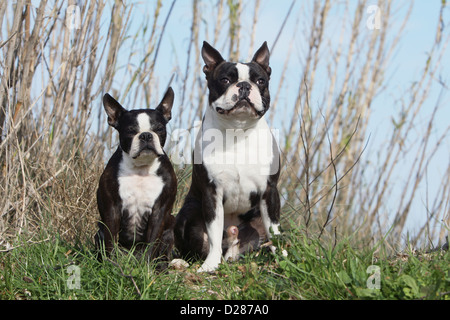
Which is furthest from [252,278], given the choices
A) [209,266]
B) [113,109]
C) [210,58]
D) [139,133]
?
[210,58]

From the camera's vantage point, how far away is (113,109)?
3.92 m

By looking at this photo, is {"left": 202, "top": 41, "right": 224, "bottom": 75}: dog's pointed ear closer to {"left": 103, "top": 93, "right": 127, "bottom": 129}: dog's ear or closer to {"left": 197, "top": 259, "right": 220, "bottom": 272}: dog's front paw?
{"left": 103, "top": 93, "right": 127, "bottom": 129}: dog's ear

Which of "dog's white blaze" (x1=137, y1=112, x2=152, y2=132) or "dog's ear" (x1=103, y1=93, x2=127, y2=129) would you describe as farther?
"dog's ear" (x1=103, y1=93, x2=127, y2=129)

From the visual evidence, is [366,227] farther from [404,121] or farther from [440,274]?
[440,274]

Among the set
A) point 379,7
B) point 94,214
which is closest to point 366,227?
point 379,7

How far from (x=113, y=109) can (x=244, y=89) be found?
2.83ft

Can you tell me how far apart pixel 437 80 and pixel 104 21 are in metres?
3.05

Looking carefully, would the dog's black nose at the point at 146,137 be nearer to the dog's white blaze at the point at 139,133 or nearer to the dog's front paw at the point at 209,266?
the dog's white blaze at the point at 139,133

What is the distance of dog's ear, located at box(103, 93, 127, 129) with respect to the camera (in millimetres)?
3896
